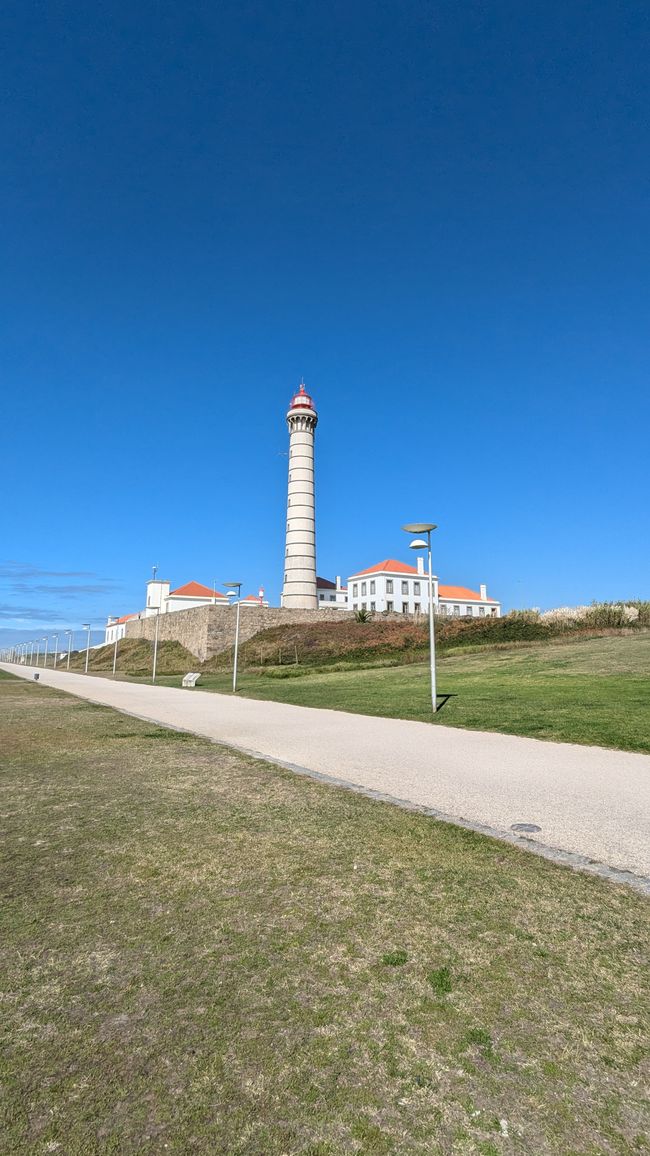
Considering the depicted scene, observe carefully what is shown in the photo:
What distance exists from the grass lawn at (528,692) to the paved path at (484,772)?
3.43 ft

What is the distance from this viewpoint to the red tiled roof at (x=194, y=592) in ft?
274

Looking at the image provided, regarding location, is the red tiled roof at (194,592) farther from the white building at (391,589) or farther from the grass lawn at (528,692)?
the grass lawn at (528,692)

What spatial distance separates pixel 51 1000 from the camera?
2490 mm

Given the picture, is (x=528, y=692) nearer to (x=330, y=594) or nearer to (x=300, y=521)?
(x=300, y=521)

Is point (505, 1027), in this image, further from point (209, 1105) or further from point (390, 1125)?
point (209, 1105)

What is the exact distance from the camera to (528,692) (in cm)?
1541

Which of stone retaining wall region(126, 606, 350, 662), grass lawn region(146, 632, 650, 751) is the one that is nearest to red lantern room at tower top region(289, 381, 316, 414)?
stone retaining wall region(126, 606, 350, 662)

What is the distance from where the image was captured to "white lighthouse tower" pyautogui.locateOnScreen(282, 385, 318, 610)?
5762cm

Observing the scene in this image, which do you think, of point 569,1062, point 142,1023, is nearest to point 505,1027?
point 569,1062

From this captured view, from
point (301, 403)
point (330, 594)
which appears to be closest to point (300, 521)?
point (301, 403)

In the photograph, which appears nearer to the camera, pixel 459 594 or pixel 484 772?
pixel 484 772

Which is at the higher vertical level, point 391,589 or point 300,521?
point 300,521

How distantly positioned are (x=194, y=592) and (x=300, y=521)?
1289 inches

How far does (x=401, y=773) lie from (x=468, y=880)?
3.62m
